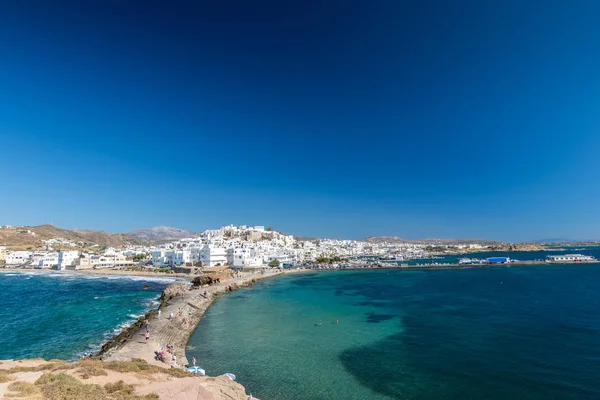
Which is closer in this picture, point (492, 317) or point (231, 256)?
point (492, 317)

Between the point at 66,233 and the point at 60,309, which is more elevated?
the point at 66,233

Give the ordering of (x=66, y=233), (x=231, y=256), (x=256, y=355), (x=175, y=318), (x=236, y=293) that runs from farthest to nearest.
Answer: (x=66, y=233), (x=231, y=256), (x=236, y=293), (x=175, y=318), (x=256, y=355)

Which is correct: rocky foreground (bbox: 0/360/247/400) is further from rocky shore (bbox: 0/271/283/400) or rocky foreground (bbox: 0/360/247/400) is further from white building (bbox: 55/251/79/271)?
white building (bbox: 55/251/79/271)

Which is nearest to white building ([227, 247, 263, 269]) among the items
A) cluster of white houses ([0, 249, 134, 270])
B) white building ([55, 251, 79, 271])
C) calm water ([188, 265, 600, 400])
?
cluster of white houses ([0, 249, 134, 270])

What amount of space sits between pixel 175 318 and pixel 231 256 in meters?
57.6

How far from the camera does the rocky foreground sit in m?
10.4

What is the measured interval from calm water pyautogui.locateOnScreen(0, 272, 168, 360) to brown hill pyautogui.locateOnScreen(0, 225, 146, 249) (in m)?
76.3

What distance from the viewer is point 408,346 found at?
2248cm

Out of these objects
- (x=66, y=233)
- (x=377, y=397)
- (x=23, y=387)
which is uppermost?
(x=66, y=233)

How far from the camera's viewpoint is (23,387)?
34.9ft

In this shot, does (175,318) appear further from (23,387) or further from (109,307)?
(23,387)

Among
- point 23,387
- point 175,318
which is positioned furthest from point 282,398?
point 175,318

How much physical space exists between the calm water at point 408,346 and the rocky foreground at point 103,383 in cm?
417

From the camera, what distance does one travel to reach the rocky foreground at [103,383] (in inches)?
411
